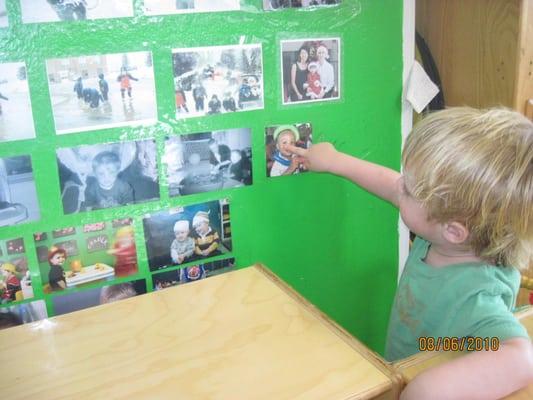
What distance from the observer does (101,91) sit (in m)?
0.84

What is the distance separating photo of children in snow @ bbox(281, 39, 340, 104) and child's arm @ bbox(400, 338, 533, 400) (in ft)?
1.81

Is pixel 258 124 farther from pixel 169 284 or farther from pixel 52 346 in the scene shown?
pixel 52 346

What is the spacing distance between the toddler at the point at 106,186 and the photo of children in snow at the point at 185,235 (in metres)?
0.06

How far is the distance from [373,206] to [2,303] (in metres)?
0.74

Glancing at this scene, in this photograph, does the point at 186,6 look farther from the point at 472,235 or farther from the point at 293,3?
the point at 472,235

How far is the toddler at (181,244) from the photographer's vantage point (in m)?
0.95

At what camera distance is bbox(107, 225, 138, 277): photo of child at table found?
0.91m

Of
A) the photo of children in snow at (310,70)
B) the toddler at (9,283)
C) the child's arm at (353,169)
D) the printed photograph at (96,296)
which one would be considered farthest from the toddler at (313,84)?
the toddler at (9,283)

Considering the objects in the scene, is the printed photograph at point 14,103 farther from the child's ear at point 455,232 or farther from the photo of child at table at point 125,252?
the child's ear at point 455,232

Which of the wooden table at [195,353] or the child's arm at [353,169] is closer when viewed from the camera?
the wooden table at [195,353]

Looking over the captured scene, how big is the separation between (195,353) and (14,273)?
0.35 m

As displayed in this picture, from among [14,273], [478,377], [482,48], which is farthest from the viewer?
[482,48]

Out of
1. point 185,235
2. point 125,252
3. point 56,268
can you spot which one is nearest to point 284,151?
point 185,235

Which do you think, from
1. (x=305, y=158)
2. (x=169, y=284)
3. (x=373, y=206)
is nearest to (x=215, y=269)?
(x=169, y=284)
